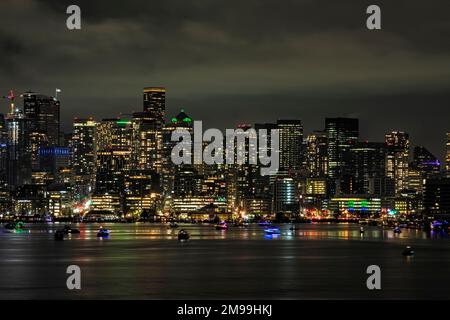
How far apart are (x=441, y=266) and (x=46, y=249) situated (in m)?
56.0

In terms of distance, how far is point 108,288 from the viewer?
6619cm

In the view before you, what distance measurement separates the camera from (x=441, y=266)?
288ft

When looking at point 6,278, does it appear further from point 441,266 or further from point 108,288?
point 441,266
